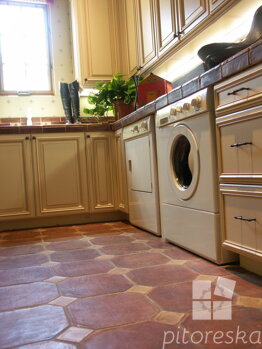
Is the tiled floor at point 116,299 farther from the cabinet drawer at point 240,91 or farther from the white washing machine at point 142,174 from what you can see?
the cabinet drawer at point 240,91

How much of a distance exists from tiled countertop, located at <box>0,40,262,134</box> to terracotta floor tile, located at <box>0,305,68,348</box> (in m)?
1.07

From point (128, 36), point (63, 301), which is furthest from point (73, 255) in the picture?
point (128, 36)

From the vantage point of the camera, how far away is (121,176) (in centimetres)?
303

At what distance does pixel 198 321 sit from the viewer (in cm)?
104

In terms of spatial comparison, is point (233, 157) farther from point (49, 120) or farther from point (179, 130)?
point (49, 120)

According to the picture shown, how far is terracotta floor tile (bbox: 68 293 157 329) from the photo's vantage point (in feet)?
3.54

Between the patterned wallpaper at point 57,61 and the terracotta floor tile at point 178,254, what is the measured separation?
7.85 ft

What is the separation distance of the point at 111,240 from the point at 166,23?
1590 millimetres

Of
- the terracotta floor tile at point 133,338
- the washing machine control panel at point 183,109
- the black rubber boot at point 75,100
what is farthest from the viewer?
the black rubber boot at point 75,100

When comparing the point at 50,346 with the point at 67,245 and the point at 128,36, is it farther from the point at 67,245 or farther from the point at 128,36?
the point at 128,36

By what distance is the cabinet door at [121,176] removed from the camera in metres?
2.91

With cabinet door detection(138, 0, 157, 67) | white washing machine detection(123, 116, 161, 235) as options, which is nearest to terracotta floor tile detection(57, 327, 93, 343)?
white washing machine detection(123, 116, 161, 235)

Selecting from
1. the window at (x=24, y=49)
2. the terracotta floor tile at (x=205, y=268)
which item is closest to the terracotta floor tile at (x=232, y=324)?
the terracotta floor tile at (x=205, y=268)

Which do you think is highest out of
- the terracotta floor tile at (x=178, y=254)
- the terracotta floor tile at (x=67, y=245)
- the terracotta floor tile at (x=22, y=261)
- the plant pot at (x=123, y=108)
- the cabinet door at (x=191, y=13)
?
the cabinet door at (x=191, y=13)
